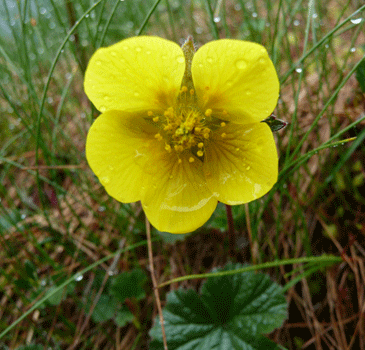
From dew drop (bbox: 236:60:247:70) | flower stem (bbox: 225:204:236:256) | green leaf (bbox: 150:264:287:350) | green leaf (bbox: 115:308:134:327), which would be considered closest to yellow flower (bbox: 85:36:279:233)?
dew drop (bbox: 236:60:247:70)

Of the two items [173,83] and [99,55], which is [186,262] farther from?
[99,55]

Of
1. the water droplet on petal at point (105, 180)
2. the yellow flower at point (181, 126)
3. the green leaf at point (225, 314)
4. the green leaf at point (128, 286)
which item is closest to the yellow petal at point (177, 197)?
the yellow flower at point (181, 126)

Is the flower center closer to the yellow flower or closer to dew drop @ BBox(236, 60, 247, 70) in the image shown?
the yellow flower

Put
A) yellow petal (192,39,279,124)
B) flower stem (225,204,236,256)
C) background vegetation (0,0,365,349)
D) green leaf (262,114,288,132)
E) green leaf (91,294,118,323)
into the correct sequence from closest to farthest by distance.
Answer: yellow petal (192,39,279,124), green leaf (262,114,288,132), flower stem (225,204,236,256), background vegetation (0,0,365,349), green leaf (91,294,118,323)

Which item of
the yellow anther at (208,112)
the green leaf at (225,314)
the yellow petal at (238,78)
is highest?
the yellow petal at (238,78)

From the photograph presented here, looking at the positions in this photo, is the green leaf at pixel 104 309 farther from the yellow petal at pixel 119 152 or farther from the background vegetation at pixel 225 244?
the yellow petal at pixel 119 152

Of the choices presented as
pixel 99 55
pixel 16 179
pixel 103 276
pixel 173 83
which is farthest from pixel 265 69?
pixel 16 179
